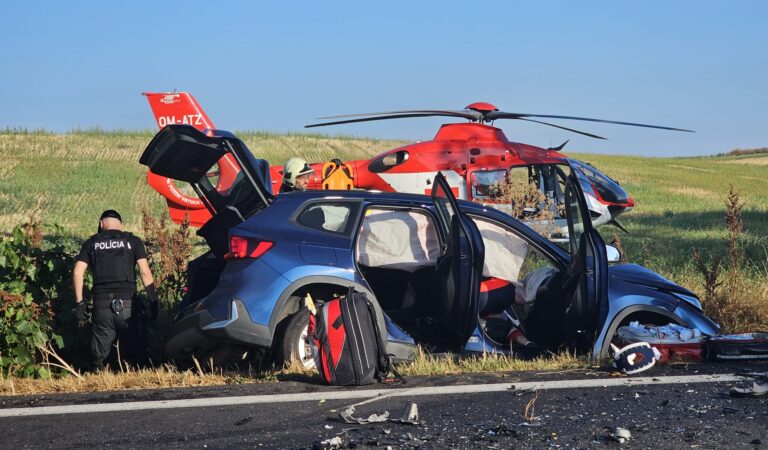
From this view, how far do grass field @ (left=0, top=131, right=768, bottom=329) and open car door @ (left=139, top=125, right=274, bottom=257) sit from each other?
564cm

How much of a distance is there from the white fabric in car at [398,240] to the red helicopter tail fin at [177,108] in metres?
12.7

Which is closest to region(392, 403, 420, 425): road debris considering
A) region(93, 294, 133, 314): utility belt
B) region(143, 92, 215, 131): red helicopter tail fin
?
region(93, 294, 133, 314): utility belt

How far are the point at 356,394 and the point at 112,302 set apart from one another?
10.1ft

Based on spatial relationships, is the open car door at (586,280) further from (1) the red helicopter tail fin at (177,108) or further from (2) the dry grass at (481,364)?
(1) the red helicopter tail fin at (177,108)

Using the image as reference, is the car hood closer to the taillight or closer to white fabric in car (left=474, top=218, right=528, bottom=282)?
white fabric in car (left=474, top=218, right=528, bottom=282)

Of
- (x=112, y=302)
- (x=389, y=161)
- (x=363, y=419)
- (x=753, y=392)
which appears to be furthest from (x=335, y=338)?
(x=389, y=161)

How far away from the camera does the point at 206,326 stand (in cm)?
775

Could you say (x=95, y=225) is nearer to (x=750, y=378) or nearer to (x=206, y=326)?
(x=206, y=326)

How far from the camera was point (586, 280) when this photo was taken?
8.08 metres

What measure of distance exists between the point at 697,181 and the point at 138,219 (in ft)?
117

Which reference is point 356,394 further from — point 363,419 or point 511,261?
point 511,261

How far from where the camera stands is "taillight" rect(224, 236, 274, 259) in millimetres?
7848

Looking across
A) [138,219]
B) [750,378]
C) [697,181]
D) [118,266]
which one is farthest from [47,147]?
[750,378]

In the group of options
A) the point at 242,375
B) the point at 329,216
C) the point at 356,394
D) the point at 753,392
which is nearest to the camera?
the point at 753,392
